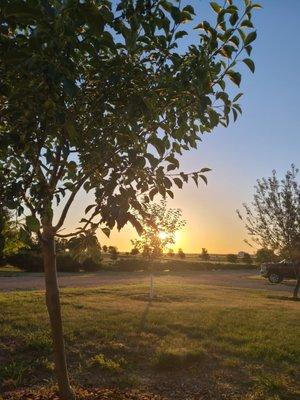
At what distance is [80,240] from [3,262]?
130ft

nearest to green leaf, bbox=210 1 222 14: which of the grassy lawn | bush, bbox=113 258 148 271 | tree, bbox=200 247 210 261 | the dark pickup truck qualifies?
the grassy lawn

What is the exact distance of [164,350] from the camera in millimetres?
8406

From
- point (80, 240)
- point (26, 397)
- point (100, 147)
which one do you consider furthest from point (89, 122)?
point (26, 397)

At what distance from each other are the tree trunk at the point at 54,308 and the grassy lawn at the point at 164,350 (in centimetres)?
136

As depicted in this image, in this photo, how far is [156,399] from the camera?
6.17m

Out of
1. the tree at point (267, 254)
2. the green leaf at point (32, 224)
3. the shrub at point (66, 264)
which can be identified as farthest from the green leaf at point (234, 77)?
the shrub at point (66, 264)

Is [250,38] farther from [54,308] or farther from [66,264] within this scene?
[66,264]

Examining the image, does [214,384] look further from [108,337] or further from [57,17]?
[57,17]

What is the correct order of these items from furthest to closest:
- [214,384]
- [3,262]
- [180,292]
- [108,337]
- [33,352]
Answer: [3,262], [180,292], [108,337], [33,352], [214,384]

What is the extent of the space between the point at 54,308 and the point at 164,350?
3.52 meters

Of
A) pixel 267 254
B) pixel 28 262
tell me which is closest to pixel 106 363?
pixel 267 254

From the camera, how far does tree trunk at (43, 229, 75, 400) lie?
212 inches

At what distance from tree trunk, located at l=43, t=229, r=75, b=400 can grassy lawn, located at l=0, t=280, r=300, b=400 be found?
136 centimetres

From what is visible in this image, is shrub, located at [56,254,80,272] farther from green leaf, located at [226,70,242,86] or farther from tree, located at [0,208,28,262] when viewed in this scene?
green leaf, located at [226,70,242,86]
